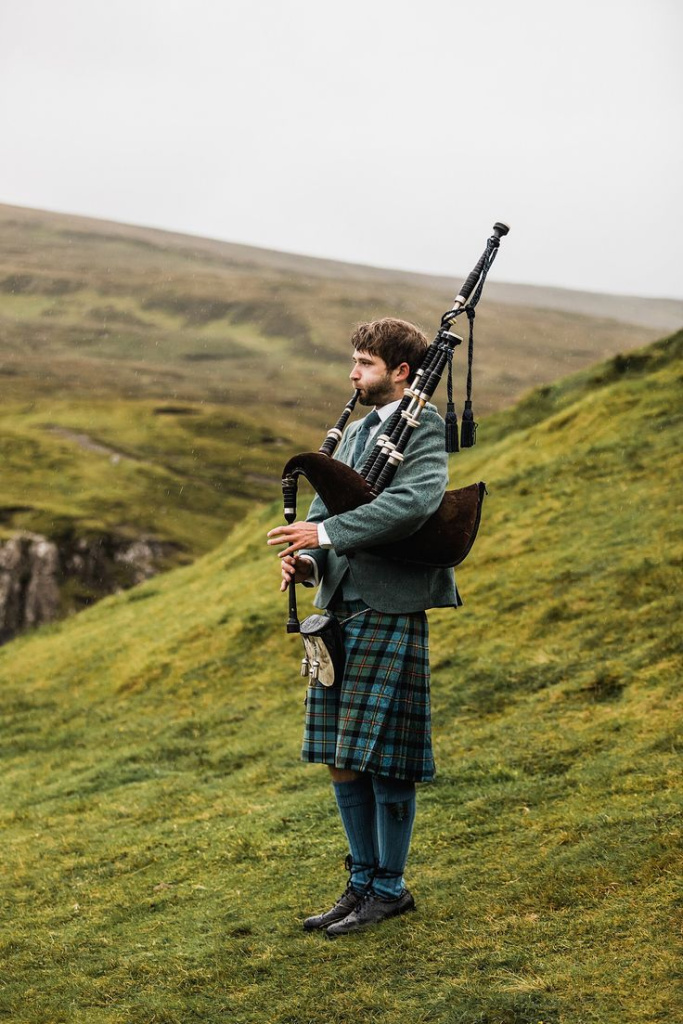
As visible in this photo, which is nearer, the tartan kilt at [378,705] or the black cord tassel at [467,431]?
the tartan kilt at [378,705]

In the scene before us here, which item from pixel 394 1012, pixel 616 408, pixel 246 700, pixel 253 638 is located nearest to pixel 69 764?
pixel 246 700

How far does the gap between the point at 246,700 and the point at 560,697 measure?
4994 mm

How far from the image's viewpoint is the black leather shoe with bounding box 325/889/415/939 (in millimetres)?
5617

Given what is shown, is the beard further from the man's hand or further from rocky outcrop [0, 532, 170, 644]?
rocky outcrop [0, 532, 170, 644]

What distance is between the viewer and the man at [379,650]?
5.53 m

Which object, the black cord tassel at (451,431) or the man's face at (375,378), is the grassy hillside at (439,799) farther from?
the man's face at (375,378)

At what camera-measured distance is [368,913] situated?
5656 millimetres

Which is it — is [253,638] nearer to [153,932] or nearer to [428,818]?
[428,818]

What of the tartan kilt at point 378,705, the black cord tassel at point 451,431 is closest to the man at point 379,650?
the tartan kilt at point 378,705

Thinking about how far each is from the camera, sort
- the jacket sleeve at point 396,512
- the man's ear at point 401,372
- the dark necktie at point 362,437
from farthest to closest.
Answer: the dark necktie at point 362,437 < the man's ear at point 401,372 < the jacket sleeve at point 396,512

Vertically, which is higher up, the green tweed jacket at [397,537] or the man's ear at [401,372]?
the man's ear at [401,372]

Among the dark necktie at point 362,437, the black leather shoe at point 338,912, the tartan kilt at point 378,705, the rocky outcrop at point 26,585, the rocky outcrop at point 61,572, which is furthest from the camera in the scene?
the rocky outcrop at point 61,572

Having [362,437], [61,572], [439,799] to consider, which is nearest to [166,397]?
[61,572]

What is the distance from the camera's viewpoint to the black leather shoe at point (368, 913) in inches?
221
